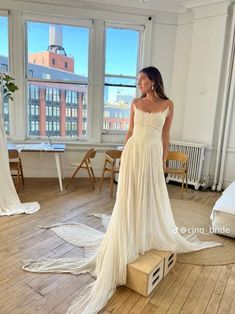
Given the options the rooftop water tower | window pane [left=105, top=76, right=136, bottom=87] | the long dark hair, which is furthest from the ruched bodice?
the rooftop water tower

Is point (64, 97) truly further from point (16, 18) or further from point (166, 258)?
point (166, 258)

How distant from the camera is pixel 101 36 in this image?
459cm

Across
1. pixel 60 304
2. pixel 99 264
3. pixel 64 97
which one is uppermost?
pixel 64 97

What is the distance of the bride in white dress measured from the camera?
2006 mm

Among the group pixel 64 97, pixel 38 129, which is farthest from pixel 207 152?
pixel 38 129

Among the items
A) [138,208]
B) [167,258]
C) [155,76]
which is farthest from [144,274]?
[155,76]

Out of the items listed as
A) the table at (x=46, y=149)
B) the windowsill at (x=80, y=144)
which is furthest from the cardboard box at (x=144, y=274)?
the windowsill at (x=80, y=144)

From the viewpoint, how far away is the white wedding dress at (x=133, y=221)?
6.54ft

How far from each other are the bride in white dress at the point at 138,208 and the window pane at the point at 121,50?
2.82 metres

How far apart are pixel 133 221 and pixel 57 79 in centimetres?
340

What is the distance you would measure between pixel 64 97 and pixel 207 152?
2699mm

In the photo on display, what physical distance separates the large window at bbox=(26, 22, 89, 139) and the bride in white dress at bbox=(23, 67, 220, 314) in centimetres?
273

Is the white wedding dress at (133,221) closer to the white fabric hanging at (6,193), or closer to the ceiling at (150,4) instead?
the white fabric hanging at (6,193)

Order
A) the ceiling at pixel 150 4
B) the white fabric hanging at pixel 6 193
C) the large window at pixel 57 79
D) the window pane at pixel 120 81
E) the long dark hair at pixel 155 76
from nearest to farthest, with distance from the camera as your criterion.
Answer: the long dark hair at pixel 155 76
the white fabric hanging at pixel 6 193
the ceiling at pixel 150 4
the large window at pixel 57 79
the window pane at pixel 120 81
